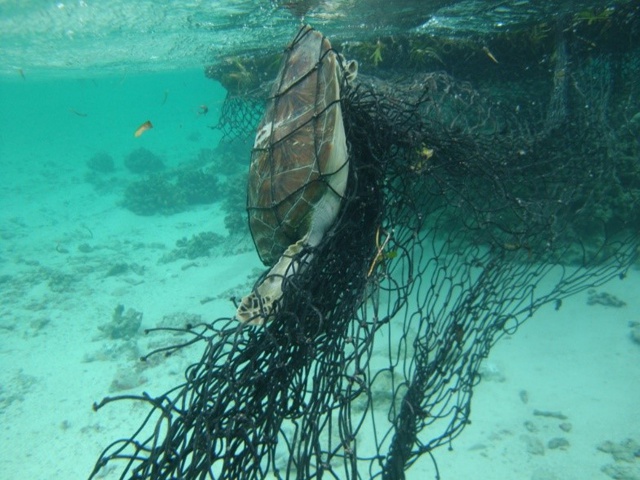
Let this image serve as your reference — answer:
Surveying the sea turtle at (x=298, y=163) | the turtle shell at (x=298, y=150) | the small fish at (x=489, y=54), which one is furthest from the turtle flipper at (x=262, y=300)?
the small fish at (x=489, y=54)

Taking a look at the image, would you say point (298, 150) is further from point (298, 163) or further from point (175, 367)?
point (175, 367)

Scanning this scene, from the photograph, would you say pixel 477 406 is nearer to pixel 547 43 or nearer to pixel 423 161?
pixel 423 161

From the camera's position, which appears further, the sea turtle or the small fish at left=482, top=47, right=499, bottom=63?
the small fish at left=482, top=47, right=499, bottom=63

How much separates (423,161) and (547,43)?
19.8 ft

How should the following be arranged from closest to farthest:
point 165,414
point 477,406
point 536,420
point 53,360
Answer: point 165,414 < point 536,420 < point 477,406 < point 53,360

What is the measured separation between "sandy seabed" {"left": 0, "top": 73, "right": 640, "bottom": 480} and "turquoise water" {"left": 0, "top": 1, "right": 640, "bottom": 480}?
0.03 meters

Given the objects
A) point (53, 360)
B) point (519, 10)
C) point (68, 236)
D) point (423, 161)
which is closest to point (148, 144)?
point (68, 236)

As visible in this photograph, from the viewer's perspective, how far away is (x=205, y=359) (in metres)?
2.06

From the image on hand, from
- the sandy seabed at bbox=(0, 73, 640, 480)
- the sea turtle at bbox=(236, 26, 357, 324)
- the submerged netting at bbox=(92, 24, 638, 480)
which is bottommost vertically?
the sandy seabed at bbox=(0, 73, 640, 480)

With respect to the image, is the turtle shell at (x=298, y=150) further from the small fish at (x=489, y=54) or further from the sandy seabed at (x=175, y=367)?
the small fish at (x=489, y=54)

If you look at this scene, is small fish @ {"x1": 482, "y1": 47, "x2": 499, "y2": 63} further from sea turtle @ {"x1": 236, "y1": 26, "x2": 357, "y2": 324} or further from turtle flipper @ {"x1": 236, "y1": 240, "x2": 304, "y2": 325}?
turtle flipper @ {"x1": 236, "y1": 240, "x2": 304, "y2": 325}

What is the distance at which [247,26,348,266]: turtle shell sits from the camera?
8.79 ft

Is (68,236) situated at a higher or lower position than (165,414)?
lower

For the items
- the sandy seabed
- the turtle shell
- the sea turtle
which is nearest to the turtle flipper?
the sea turtle
